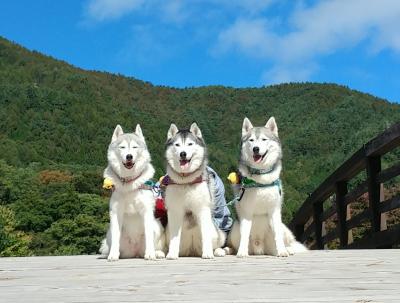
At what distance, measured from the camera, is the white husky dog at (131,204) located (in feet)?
15.1

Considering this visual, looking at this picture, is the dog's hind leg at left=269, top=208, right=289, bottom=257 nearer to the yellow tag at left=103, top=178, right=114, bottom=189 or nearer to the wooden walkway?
the wooden walkway

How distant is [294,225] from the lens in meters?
9.37

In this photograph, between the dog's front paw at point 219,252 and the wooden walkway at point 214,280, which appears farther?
the dog's front paw at point 219,252

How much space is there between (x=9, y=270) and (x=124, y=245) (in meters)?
1.17

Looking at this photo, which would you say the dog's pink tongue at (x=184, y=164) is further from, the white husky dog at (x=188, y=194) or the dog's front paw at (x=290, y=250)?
the dog's front paw at (x=290, y=250)

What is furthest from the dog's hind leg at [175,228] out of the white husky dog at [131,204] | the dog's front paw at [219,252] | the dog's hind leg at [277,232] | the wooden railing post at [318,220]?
the wooden railing post at [318,220]

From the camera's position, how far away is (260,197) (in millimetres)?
4578

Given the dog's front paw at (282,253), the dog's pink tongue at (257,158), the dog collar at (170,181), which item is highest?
the dog's pink tongue at (257,158)

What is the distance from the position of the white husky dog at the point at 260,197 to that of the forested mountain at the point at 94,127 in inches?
1076

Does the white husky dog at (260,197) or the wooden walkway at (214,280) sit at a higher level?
the white husky dog at (260,197)

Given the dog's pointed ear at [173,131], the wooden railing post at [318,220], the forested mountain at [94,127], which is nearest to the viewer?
the dog's pointed ear at [173,131]

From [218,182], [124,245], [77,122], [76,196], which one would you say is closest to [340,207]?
[218,182]

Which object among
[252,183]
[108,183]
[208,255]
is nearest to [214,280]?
A: [208,255]

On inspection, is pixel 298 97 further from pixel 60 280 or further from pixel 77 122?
pixel 60 280
